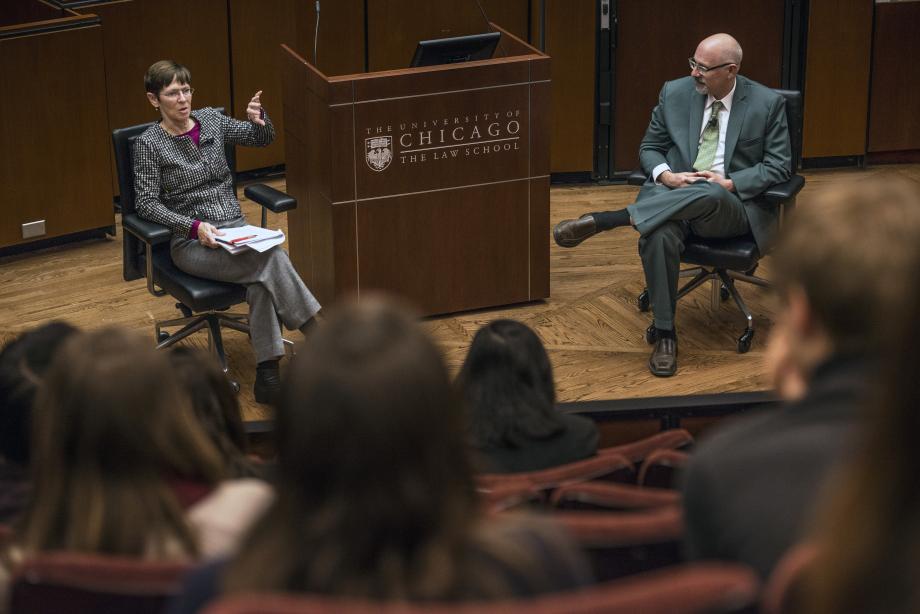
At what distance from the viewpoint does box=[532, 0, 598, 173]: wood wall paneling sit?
629 centimetres

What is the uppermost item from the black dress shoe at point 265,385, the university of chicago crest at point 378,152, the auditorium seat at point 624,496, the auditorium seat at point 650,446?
the university of chicago crest at point 378,152

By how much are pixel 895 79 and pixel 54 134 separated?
383 centimetres

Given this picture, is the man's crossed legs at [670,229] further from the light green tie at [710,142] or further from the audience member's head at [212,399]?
the audience member's head at [212,399]

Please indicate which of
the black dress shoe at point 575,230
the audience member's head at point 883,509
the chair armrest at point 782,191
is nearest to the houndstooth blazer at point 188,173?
the black dress shoe at point 575,230

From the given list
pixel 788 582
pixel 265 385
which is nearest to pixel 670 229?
pixel 265 385

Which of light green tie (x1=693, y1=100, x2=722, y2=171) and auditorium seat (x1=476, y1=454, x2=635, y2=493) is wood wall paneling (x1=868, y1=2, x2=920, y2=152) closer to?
light green tie (x1=693, y1=100, x2=722, y2=171)

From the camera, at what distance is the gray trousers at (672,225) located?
4531mm

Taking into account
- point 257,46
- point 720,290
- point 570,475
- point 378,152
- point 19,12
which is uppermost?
point 19,12

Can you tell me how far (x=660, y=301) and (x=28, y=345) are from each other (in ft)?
9.19

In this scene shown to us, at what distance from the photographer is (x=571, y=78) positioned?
6.42m

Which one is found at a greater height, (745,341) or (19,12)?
(19,12)

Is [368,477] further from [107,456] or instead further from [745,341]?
[745,341]

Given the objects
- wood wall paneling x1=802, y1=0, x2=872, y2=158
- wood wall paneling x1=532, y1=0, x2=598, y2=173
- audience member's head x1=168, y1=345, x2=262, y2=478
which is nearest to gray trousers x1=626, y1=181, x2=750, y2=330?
wood wall paneling x1=532, y1=0, x2=598, y2=173

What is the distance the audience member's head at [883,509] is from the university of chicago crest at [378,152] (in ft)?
12.1
